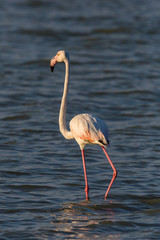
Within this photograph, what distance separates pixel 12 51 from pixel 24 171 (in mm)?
10480

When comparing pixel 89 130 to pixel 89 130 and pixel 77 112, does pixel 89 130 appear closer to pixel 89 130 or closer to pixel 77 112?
pixel 89 130

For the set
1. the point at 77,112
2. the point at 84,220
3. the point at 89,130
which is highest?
the point at 89,130

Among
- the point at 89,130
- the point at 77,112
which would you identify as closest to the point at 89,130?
the point at 89,130

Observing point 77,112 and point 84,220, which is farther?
point 77,112

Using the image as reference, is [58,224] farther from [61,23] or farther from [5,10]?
[5,10]

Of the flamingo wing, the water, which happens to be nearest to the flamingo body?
the flamingo wing

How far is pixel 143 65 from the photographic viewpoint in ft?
57.6

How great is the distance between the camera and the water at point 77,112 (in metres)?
7.11

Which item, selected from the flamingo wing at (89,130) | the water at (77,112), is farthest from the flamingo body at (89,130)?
the water at (77,112)

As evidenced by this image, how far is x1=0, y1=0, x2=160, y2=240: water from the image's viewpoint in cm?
711

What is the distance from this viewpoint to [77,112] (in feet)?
42.5

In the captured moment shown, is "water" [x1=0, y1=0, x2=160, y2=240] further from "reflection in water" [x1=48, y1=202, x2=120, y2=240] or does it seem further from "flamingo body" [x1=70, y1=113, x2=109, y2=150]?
"flamingo body" [x1=70, y1=113, x2=109, y2=150]

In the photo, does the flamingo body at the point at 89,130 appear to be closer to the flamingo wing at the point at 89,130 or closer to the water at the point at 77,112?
the flamingo wing at the point at 89,130

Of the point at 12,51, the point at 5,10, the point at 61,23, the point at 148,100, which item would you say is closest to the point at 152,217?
the point at 148,100
